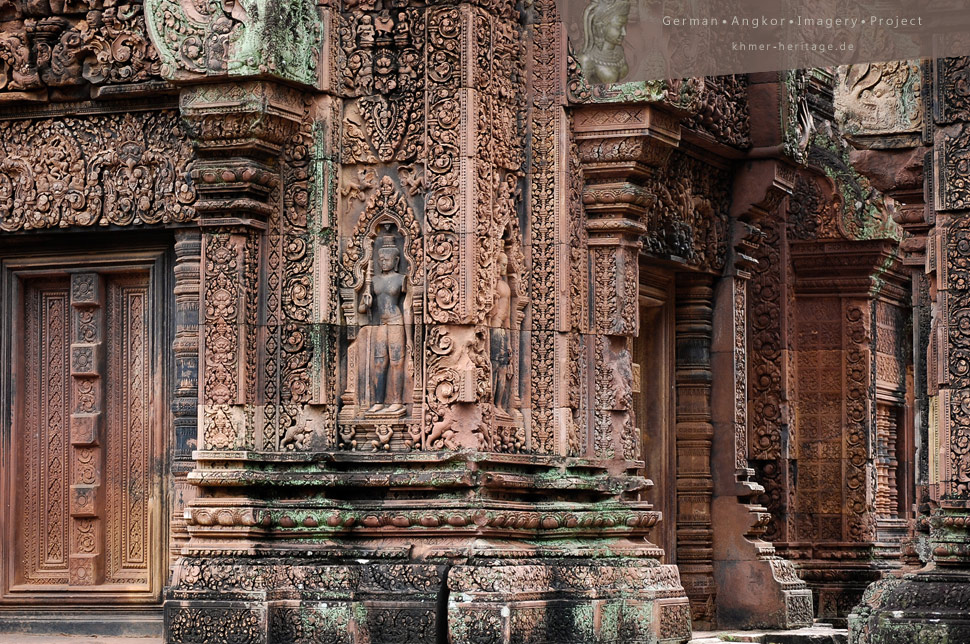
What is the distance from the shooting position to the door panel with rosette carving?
17.1 meters

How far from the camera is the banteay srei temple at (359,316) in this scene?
51.5 feet

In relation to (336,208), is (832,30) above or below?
above

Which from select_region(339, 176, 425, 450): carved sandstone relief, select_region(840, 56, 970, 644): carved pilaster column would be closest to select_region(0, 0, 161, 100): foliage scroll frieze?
select_region(339, 176, 425, 450): carved sandstone relief

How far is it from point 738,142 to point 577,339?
3628 millimetres

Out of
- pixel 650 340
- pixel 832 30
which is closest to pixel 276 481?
pixel 650 340

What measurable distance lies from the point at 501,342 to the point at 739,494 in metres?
4.30

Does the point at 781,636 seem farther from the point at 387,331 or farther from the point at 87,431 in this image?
the point at 87,431

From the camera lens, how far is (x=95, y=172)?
17.1 m

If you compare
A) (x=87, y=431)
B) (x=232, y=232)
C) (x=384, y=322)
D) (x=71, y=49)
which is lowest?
(x=87, y=431)

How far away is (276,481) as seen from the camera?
1605 cm

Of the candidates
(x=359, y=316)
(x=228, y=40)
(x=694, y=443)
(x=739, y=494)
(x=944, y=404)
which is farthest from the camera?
(x=694, y=443)

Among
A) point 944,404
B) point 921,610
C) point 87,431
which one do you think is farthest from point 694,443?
point 87,431

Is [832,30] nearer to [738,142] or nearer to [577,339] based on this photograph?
[738,142]

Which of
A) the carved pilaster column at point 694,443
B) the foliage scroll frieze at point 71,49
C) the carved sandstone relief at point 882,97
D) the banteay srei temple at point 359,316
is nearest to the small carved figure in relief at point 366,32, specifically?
the banteay srei temple at point 359,316
